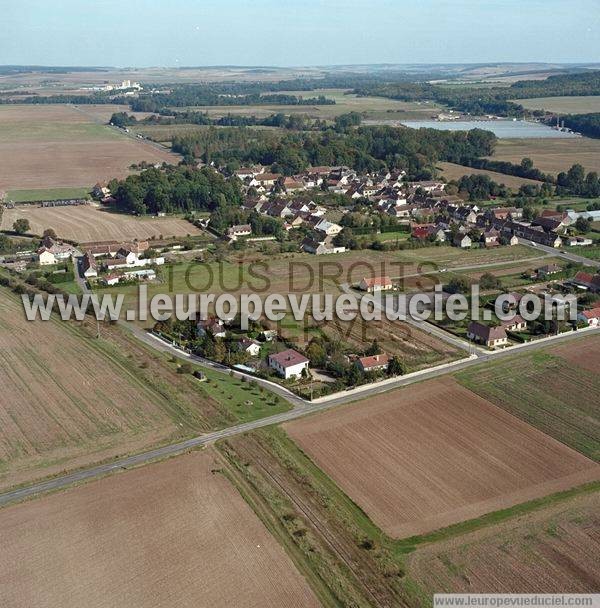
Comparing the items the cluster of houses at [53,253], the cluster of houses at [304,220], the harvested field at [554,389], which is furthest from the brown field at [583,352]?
the cluster of houses at [53,253]

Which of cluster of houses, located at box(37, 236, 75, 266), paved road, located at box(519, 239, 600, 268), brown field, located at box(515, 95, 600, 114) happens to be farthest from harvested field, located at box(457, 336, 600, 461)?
brown field, located at box(515, 95, 600, 114)

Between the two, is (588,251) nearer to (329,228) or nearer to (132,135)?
(329,228)

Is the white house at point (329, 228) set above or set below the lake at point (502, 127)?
below

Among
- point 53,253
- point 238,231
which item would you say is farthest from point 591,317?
point 53,253

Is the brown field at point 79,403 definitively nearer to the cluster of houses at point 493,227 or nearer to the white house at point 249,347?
the white house at point 249,347

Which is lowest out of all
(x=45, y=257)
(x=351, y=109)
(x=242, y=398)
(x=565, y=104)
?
(x=242, y=398)

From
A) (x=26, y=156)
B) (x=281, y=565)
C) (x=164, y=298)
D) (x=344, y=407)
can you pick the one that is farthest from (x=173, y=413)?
(x=26, y=156)
